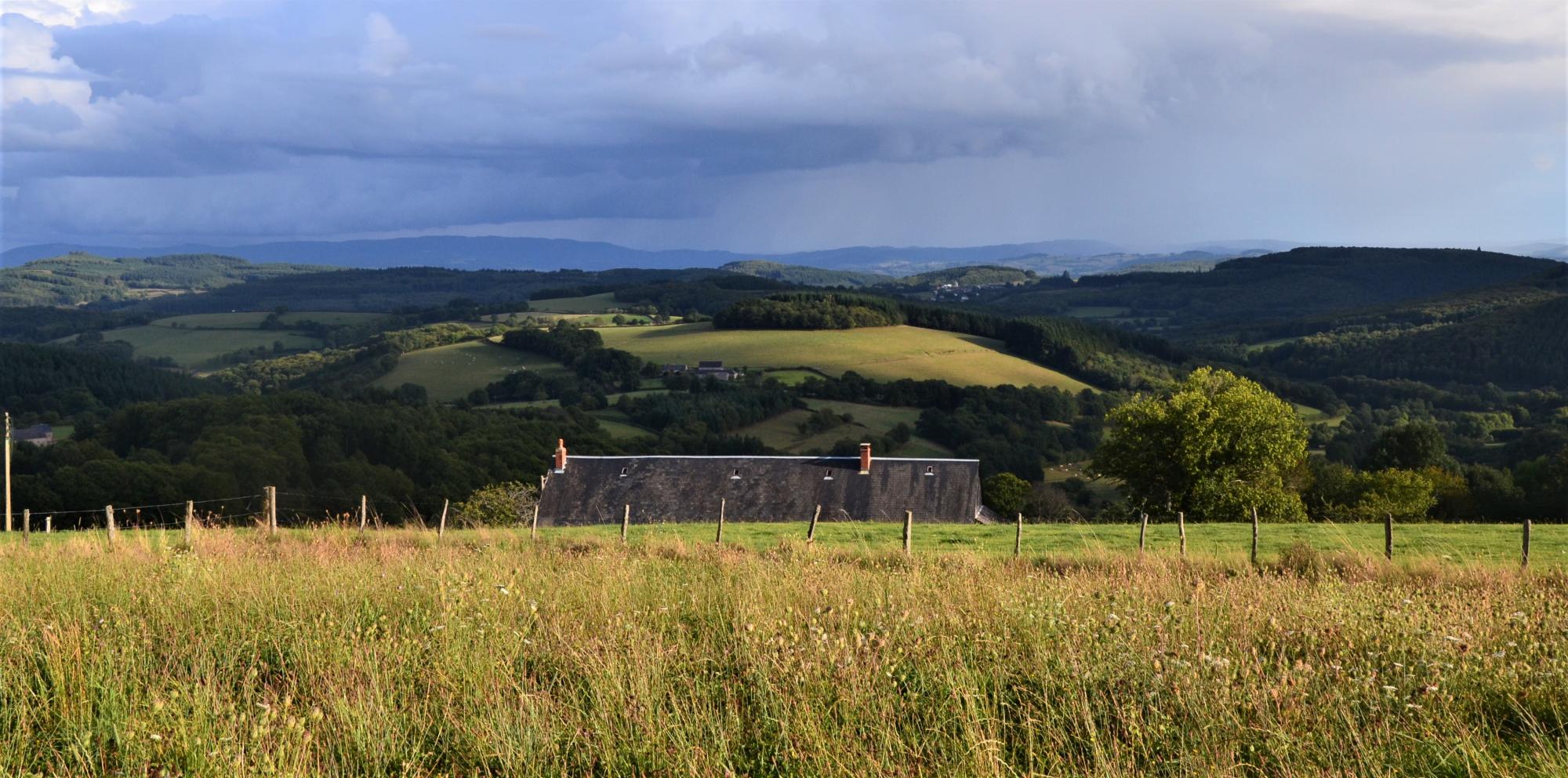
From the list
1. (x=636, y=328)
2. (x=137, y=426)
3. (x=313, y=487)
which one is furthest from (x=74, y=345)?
(x=313, y=487)

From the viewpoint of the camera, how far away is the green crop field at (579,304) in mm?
173250

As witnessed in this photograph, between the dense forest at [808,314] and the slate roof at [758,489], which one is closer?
the slate roof at [758,489]

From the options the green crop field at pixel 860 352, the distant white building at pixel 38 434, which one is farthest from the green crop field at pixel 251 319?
the distant white building at pixel 38 434

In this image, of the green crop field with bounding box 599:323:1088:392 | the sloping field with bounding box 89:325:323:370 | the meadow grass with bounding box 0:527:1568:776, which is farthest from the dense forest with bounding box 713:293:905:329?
the meadow grass with bounding box 0:527:1568:776

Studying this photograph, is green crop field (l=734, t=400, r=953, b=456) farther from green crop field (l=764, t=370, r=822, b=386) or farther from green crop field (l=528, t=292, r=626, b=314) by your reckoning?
green crop field (l=528, t=292, r=626, b=314)

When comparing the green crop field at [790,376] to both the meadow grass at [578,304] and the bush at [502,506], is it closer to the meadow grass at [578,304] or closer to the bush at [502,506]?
the bush at [502,506]

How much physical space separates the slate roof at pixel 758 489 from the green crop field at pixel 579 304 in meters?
129

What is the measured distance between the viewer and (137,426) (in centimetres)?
7431

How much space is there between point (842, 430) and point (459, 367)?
53.2 meters

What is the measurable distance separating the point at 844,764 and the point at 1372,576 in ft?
29.2

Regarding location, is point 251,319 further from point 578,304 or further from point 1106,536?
point 1106,536

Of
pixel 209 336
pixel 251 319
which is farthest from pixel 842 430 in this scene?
pixel 251 319

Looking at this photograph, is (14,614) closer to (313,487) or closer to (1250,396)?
(1250,396)

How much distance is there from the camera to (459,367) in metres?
118
